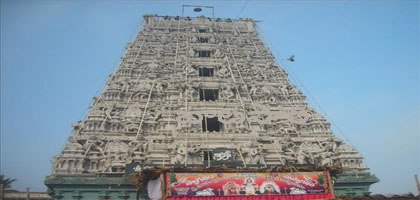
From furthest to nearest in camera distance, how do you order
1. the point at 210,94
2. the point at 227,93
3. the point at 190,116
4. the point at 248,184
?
the point at 210,94 < the point at 227,93 < the point at 190,116 < the point at 248,184

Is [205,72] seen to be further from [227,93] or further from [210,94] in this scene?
[227,93]

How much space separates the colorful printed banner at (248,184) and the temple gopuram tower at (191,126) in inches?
66.2

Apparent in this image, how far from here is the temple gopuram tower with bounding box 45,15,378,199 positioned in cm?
1304

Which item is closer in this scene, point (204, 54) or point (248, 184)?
point (248, 184)

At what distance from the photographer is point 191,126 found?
50.6ft

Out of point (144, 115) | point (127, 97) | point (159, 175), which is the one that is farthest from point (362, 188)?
point (127, 97)

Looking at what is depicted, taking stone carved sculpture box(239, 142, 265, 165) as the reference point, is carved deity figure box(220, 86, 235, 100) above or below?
above

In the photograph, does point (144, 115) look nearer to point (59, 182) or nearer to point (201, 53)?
point (59, 182)

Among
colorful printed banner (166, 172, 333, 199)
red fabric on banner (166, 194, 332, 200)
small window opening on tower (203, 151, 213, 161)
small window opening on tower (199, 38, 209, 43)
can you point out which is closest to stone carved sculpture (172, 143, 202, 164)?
small window opening on tower (203, 151, 213, 161)

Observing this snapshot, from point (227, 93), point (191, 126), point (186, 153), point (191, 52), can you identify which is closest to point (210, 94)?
point (227, 93)

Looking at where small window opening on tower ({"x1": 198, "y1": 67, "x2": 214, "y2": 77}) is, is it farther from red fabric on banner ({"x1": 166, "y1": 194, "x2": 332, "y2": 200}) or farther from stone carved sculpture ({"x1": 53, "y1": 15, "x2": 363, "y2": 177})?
red fabric on banner ({"x1": 166, "y1": 194, "x2": 332, "y2": 200})

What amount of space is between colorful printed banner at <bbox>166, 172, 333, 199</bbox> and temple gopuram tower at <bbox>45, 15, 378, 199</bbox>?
5.52 ft

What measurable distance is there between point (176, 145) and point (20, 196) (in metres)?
14.9

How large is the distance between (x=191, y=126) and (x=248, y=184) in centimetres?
593
